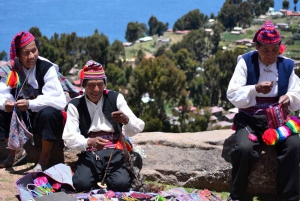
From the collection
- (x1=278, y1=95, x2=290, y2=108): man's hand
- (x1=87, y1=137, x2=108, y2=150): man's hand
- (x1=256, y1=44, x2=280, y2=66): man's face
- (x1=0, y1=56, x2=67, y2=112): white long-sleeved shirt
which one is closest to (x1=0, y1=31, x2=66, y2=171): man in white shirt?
(x1=0, y1=56, x2=67, y2=112): white long-sleeved shirt

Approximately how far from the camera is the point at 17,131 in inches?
161

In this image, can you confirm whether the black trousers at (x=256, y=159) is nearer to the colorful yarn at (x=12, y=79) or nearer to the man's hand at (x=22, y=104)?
the man's hand at (x=22, y=104)

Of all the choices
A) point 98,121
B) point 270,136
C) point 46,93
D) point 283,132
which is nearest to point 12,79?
point 46,93

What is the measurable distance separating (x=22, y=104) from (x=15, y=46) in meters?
0.55

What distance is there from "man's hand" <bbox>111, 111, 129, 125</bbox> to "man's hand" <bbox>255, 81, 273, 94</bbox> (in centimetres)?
116

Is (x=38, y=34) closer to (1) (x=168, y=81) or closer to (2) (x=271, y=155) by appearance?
(1) (x=168, y=81)

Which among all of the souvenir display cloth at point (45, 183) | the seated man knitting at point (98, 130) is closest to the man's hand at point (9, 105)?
the seated man knitting at point (98, 130)

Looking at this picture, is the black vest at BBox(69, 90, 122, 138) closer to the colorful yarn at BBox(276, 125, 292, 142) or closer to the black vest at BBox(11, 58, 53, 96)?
the black vest at BBox(11, 58, 53, 96)

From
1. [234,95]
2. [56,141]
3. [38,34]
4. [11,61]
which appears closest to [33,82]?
[11,61]

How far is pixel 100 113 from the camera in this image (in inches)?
152

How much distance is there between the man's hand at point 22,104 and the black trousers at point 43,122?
133mm

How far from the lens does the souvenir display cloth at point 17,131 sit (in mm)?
4051

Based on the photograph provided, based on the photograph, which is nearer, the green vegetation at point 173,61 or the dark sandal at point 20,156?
the dark sandal at point 20,156

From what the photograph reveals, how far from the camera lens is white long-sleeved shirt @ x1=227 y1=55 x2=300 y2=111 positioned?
12.2 feet
